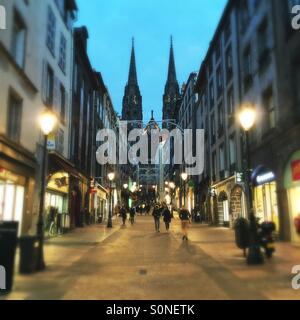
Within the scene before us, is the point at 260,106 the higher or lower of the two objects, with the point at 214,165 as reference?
higher

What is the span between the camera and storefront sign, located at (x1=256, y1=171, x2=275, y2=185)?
18.7m

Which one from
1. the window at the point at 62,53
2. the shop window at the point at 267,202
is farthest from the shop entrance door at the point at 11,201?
the shop window at the point at 267,202

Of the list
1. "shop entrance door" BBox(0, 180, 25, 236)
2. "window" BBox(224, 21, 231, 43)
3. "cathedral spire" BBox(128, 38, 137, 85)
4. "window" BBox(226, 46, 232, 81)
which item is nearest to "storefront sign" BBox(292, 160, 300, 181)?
"shop entrance door" BBox(0, 180, 25, 236)

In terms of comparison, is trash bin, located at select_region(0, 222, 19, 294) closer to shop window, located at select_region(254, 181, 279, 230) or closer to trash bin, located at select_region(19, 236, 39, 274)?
trash bin, located at select_region(19, 236, 39, 274)

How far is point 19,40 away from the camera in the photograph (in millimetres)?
16938

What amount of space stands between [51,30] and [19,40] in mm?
4867

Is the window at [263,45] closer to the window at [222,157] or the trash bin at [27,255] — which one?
the window at [222,157]

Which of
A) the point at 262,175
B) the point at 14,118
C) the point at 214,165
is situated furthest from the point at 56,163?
the point at 214,165

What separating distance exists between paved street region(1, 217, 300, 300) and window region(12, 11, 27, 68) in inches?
338

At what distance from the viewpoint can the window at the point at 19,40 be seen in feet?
53.6

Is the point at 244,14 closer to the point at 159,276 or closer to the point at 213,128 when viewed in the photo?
the point at 213,128

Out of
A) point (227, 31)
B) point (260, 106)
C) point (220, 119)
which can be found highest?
point (227, 31)

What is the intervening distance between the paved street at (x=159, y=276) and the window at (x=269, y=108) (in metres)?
7.47

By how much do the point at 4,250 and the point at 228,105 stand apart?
24024 mm
